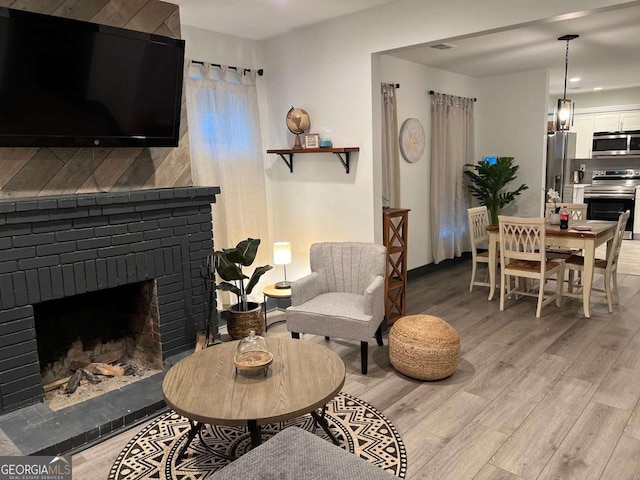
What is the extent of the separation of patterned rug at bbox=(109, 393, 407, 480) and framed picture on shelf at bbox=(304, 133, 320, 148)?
7.28ft

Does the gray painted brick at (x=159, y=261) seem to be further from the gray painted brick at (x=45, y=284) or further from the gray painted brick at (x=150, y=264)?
the gray painted brick at (x=45, y=284)

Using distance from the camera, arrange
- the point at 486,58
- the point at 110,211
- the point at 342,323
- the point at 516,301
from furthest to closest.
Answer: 1. the point at 486,58
2. the point at 516,301
3. the point at 342,323
4. the point at 110,211

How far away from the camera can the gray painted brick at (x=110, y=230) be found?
2996 mm

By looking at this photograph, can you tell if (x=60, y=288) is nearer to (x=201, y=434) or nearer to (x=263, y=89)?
(x=201, y=434)

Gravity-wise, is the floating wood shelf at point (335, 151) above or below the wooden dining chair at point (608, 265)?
above

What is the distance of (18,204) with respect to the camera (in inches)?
103

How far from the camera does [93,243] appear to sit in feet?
9.77

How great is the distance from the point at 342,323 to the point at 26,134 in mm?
2209

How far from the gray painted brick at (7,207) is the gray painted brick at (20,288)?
0.36 m

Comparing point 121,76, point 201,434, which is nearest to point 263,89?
point 121,76

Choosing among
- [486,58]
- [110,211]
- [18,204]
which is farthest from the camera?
[486,58]

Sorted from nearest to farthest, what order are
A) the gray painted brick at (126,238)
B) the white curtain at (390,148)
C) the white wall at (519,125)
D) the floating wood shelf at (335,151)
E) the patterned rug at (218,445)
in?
1. the patterned rug at (218,445)
2. the gray painted brick at (126,238)
3. the floating wood shelf at (335,151)
4. the white curtain at (390,148)
5. the white wall at (519,125)

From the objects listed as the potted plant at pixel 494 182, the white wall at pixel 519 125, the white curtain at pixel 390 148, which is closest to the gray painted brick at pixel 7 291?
the white curtain at pixel 390 148

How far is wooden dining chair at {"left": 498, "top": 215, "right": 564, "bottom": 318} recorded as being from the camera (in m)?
4.43
